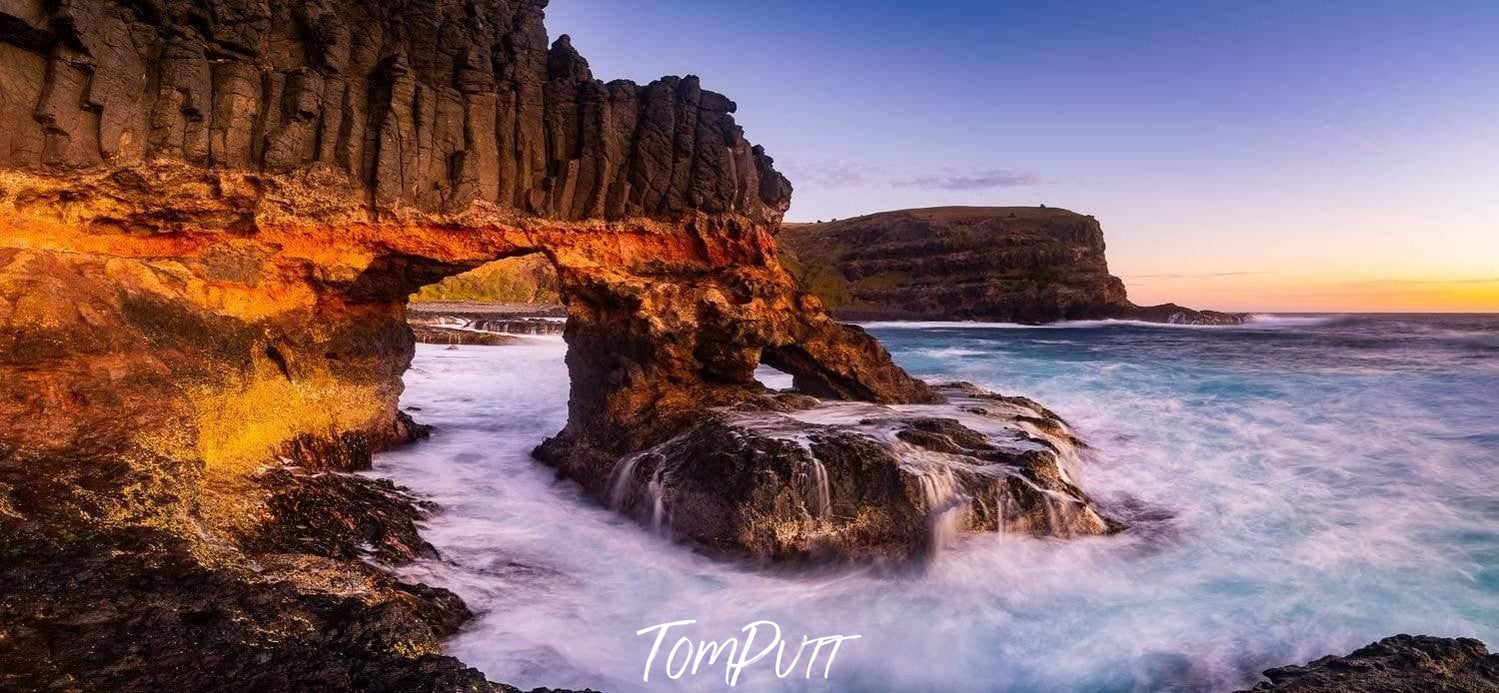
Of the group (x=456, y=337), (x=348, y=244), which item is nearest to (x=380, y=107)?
(x=348, y=244)

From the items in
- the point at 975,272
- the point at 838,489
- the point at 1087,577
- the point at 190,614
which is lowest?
the point at 1087,577

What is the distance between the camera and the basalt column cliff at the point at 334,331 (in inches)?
176

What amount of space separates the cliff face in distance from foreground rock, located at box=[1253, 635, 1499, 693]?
73455 millimetres

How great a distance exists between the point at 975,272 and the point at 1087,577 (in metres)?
79.0

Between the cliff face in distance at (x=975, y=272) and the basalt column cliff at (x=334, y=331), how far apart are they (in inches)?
2709

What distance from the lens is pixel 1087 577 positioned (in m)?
7.71

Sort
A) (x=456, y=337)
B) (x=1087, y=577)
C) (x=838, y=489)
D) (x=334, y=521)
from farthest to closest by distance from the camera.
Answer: (x=456, y=337) → (x=838, y=489) → (x=1087, y=577) → (x=334, y=521)

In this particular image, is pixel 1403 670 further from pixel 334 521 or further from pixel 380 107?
pixel 380 107

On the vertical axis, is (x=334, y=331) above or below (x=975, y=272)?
below

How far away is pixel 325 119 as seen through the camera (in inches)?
331

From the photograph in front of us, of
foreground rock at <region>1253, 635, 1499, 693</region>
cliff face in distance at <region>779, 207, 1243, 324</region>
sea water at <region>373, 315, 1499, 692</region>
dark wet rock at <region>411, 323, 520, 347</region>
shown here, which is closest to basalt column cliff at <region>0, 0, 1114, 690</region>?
sea water at <region>373, 315, 1499, 692</region>

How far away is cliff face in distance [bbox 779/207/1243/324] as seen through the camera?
77.9 m

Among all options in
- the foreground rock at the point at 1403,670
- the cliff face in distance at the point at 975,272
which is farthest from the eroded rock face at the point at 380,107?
the cliff face in distance at the point at 975,272

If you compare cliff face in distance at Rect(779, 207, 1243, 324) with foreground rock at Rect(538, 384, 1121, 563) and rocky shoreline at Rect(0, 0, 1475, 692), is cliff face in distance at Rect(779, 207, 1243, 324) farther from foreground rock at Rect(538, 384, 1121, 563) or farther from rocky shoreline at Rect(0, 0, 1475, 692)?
foreground rock at Rect(538, 384, 1121, 563)
